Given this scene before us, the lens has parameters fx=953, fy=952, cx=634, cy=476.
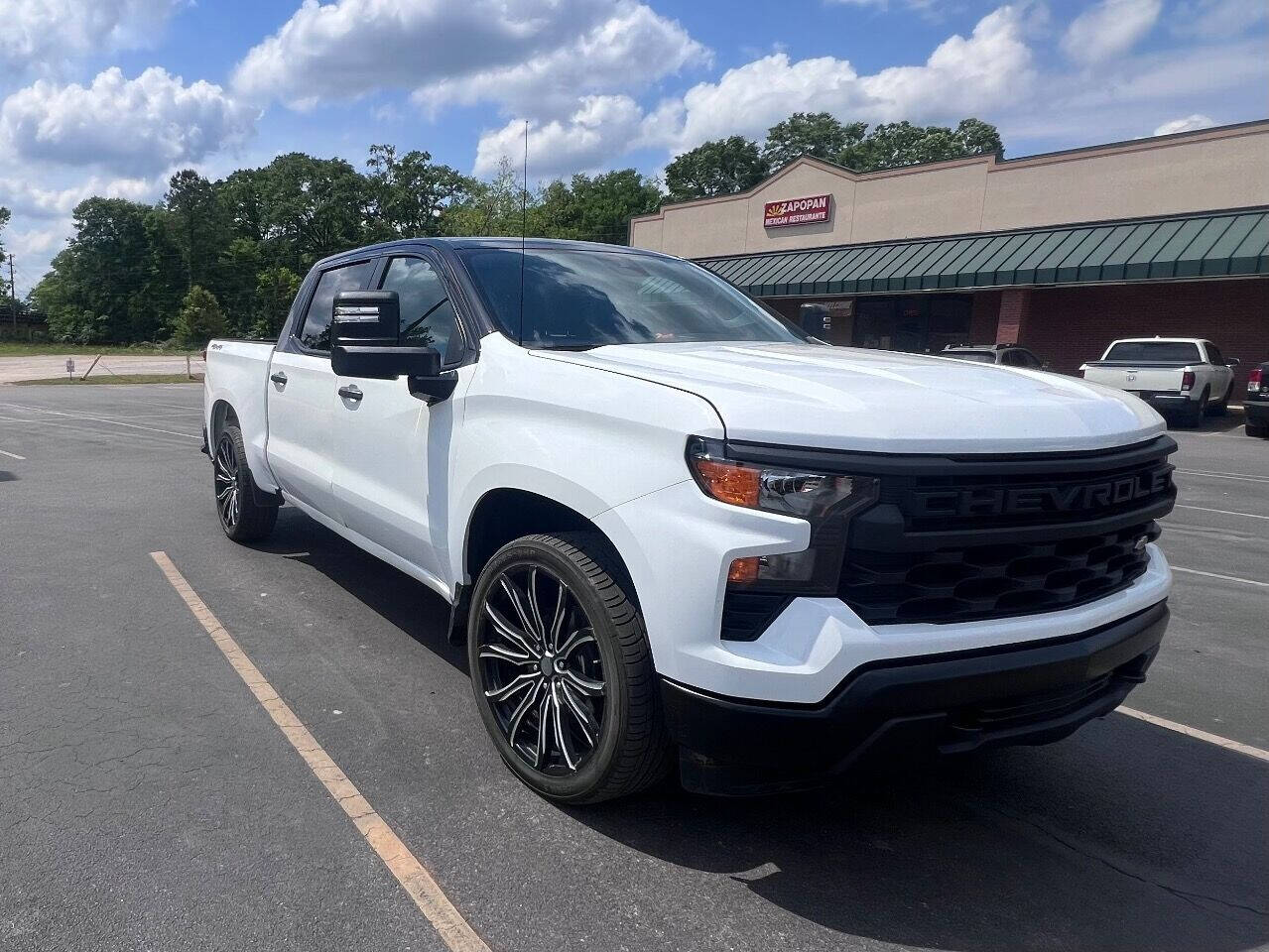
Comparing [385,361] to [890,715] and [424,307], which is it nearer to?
[424,307]

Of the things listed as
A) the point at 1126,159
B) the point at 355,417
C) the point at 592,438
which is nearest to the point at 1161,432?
the point at 592,438

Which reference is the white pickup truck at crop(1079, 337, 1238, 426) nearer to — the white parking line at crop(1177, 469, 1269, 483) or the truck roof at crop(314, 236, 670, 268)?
the white parking line at crop(1177, 469, 1269, 483)

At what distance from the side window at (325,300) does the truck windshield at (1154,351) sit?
18.8 meters

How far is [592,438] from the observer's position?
2.87 m

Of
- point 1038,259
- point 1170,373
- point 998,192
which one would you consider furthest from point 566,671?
point 998,192

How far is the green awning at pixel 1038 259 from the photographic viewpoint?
22.0m

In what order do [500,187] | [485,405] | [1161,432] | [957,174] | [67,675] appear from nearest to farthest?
[1161,432] < [485,405] < [67,675] < [957,174] < [500,187]

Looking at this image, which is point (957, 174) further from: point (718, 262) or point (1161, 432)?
point (1161, 432)

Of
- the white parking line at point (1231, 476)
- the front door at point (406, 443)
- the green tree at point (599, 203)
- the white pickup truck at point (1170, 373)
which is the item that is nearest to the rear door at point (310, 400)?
the front door at point (406, 443)

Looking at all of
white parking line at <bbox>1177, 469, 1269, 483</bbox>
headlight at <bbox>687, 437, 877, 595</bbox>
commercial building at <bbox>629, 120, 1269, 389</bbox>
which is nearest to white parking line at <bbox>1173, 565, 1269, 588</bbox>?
headlight at <bbox>687, 437, 877, 595</bbox>

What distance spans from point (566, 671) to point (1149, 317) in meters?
27.0

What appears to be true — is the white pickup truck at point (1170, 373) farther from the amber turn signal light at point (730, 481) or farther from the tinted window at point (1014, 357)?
the amber turn signal light at point (730, 481)

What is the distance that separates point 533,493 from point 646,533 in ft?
2.31

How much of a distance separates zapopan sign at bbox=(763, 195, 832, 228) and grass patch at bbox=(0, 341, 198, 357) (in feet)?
149
